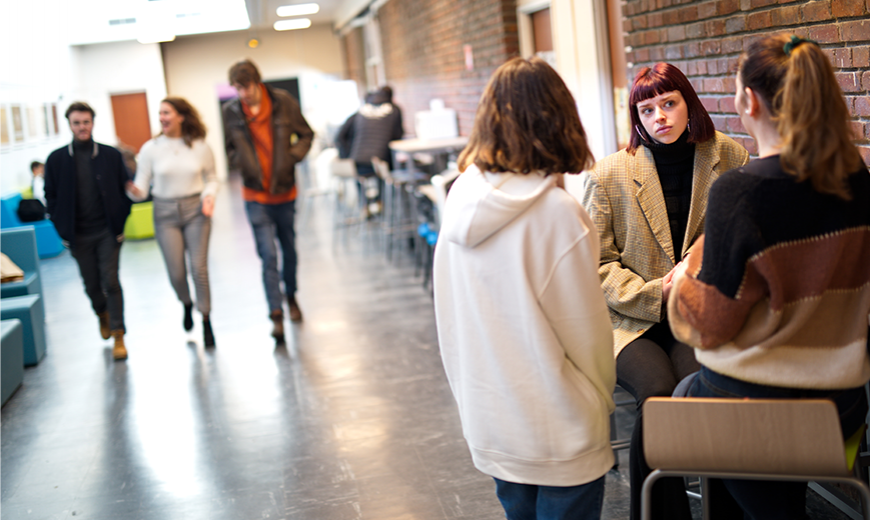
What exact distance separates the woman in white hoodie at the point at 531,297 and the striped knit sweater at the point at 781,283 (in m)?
0.22

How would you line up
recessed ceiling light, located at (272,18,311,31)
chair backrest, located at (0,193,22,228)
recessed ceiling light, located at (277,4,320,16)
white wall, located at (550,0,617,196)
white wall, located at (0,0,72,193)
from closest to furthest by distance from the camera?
white wall, located at (550,0,617,196)
chair backrest, located at (0,193,22,228)
white wall, located at (0,0,72,193)
recessed ceiling light, located at (277,4,320,16)
recessed ceiling light, located at (272,18,311,31)

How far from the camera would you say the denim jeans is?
15.4ft

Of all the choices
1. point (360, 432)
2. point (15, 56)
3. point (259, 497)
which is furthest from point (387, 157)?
point (15, 56)

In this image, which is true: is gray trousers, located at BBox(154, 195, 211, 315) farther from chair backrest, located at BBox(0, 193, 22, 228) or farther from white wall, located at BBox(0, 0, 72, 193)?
white wall, located at BBox(0, 0, 72, 193)

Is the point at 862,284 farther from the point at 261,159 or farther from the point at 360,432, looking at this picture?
the point at 261,159

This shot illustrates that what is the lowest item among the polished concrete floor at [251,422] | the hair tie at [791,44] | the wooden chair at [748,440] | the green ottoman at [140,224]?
the polished concrete floor at [251,422]

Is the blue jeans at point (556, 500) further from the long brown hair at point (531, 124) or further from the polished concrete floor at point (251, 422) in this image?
the polished concrete floor at point (251, 422)

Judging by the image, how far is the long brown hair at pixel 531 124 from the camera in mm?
1509

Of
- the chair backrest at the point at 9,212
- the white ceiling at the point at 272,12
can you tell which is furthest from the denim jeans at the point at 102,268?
the white ceiling at the point at 272,12

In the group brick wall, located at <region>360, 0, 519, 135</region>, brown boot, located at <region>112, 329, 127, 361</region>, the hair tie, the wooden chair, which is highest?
brick wall, located at <region>360, 0, 519, 135</region>

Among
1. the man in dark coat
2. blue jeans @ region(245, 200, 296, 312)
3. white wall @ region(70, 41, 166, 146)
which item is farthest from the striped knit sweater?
white wall @ region(70, 41, 166, 146)

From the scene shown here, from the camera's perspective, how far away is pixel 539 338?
1.52 m

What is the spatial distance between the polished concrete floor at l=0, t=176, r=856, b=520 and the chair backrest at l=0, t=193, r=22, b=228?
3.40 m

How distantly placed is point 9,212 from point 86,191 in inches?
210
